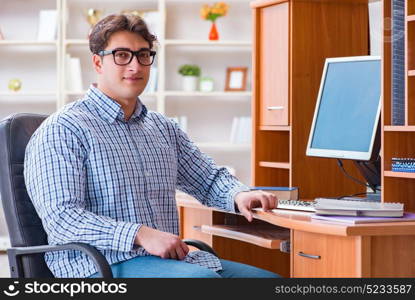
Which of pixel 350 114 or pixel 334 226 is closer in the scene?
pixel 334 226

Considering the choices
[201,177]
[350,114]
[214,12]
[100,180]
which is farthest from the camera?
[214,12]

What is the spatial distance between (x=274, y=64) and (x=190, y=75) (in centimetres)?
277

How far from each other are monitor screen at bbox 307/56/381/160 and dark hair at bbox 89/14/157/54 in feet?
2.74

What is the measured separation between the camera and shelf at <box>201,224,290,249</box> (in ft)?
8.47

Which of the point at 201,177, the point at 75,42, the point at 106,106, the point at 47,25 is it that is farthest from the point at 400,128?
the point at 47,25

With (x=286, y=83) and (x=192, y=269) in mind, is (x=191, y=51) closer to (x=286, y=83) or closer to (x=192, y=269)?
(x=286, y=83)

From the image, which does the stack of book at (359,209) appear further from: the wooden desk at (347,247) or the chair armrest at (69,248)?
the chair armrest at (69,248)

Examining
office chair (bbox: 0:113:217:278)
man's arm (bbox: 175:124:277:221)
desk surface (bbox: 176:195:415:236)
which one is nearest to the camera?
desk surface (bbox: 176:195:415:236)

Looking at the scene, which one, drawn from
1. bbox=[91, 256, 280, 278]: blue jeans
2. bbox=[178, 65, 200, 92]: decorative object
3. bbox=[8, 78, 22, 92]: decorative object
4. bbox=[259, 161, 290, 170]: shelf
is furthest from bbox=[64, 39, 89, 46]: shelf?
bbox=[91, 256, 280, 278]: blue jeans

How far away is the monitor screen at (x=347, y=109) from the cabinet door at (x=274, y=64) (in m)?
0.21

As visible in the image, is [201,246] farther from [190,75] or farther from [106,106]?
[190,75]

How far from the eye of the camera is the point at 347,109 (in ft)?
9.73

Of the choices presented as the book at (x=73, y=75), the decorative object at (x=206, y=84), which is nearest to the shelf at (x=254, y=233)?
the decorative object at (x=206, y=84)

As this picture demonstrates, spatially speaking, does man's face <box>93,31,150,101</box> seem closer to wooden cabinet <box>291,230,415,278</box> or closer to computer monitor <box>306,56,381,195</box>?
wooden cabinet <box>291,230,415,278</box>
